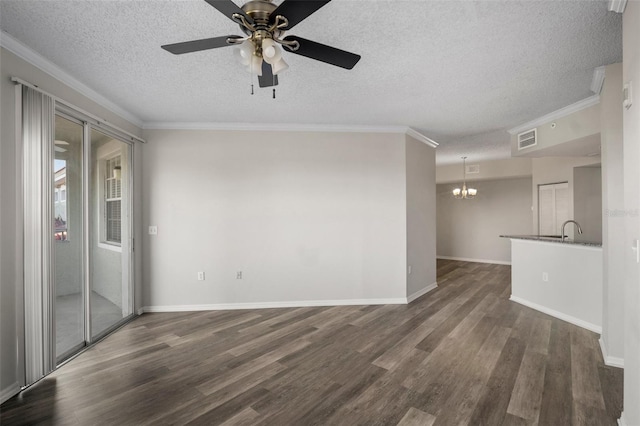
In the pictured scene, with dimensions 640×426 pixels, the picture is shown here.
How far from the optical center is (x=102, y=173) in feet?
10.8

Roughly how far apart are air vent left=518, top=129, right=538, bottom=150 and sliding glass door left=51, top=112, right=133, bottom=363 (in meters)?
5.52

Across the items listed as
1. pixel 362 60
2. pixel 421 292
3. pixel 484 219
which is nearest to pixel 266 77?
pixel 362 60

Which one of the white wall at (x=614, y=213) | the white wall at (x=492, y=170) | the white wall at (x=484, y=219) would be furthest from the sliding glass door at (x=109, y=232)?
the white wall at (x=484, y=219)

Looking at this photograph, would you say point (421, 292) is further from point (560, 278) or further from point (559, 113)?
point (559, 113)

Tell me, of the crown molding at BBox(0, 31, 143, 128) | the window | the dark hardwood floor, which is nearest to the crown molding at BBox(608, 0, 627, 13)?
the dark hardwood floor

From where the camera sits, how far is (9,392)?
2094mm

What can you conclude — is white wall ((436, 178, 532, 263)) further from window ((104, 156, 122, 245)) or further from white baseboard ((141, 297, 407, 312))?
window ((104, 156, 122, 245))

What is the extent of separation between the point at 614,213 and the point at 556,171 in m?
4.01

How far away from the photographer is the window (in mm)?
3383

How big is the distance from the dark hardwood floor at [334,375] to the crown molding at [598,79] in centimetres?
258

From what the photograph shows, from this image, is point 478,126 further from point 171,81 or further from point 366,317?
point 171,81

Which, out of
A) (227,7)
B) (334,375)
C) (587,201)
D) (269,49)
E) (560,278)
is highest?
(227,7)

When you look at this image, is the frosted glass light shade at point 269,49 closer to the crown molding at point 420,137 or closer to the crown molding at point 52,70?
the crown molding at point 52,70

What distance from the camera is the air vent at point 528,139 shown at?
4.03 meters
